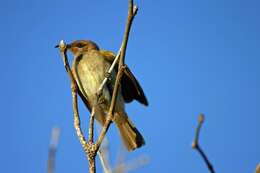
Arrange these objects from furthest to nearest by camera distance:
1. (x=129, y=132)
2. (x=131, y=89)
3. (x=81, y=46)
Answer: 1. (x=81, y=46)
2. (x=131, y=89)
3. (x=129, y=132)

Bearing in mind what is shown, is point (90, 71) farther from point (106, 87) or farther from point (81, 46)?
point (81, 46)

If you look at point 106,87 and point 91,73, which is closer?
point 106,87

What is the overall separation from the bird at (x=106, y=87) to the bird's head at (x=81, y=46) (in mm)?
116

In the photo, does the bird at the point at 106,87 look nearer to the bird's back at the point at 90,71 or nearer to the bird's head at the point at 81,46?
the bird's back at the point at 90,71

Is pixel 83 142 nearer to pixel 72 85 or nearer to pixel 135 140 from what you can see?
pixel 72 85

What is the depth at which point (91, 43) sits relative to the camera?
896 cm

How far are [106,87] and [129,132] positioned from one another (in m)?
0.87

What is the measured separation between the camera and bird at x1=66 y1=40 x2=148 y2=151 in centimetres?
750

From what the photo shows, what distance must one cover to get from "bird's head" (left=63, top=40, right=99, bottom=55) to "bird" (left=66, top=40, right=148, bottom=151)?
→ 116mm

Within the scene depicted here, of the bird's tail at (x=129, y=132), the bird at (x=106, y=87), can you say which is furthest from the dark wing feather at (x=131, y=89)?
→ the bird's tail at (x=129, y=132)

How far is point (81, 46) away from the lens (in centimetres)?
898

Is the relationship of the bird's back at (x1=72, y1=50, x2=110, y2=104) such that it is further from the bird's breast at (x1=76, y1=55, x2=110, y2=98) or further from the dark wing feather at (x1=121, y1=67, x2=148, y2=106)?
the dark wing feather at (x1=121, y1=67, x2=148, y2=106)

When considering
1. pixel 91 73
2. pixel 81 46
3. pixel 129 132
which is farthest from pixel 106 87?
pixel 81 46

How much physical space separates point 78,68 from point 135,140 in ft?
6.20
